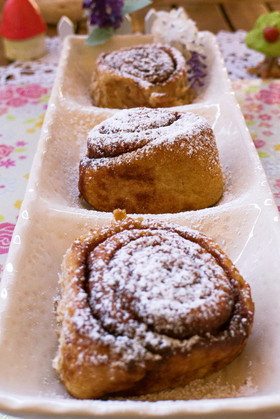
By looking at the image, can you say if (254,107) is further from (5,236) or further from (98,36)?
(5,236)

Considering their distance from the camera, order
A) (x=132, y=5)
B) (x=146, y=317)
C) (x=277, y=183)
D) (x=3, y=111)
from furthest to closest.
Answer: (x=132, y=5) < (x=3, y=111) < (x=277, y=183) < (x=146, y=317)

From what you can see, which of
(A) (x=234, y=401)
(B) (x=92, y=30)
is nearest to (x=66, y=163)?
(A) (x=234, y=401)

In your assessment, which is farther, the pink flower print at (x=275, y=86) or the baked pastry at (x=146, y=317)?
the pink flower print at (x=275, y=86)

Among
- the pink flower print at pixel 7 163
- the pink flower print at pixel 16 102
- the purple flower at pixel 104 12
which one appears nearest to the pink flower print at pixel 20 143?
the pink flower print at pixel 7 163

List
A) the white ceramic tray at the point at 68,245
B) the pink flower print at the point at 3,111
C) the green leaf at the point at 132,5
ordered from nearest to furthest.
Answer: the white ceramic tray at the point at 68,245
the pink flower print at the point at 3,111
the green leaf at the point at 132,5

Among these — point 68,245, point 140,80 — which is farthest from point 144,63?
point 68,245

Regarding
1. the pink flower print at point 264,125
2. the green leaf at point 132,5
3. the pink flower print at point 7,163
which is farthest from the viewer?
the green leaf at point 132,5

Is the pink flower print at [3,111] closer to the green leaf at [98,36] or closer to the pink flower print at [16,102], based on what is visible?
the pink flower print at [16,102]
